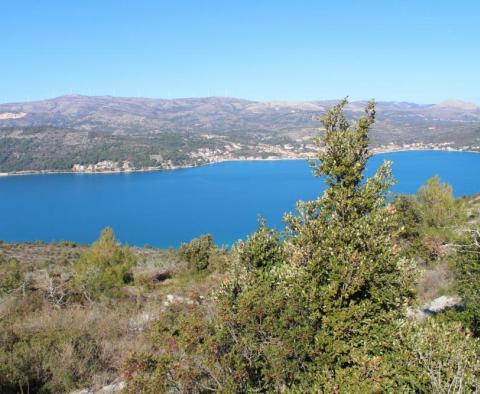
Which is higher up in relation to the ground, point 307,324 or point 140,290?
point 307,324

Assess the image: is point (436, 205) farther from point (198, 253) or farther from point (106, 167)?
point (106, 167)

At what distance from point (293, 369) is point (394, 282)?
1946mm

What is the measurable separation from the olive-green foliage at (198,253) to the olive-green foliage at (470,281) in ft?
49.6

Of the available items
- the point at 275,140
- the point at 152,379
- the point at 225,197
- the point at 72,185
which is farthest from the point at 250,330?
the point at 275,140

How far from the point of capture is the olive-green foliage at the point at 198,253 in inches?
917

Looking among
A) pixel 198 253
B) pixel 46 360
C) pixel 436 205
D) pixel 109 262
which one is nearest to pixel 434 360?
pixel 46 360

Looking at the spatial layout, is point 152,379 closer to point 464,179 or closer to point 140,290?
point 140,290

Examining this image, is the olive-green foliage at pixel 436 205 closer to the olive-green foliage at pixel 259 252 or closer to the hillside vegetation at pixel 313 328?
the hillside vegetation at pixel 313 328

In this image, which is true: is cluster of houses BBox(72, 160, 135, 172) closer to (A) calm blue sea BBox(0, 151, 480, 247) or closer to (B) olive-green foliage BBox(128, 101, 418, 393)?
(A) calm blue sea BBox(0, 151, 480, 247)

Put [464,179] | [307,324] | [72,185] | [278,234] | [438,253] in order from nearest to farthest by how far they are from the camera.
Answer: [307,324]
[278,234]
[438,253]
[464,179]
[72,185]

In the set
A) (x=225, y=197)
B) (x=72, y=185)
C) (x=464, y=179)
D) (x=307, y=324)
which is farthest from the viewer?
(x=72, y=185)

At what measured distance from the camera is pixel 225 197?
287 ft

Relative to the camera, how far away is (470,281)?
9469mm

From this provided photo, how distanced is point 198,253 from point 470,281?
632 inches
